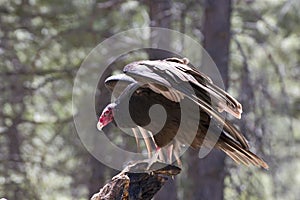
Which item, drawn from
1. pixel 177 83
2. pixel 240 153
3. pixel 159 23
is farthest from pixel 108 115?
pixel 159 23

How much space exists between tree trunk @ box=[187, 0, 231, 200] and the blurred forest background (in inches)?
0.5

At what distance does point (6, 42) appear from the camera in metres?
9.52

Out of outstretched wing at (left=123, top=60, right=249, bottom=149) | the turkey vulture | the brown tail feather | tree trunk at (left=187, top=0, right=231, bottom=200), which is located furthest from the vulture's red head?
tree trunk at (left=187, top=0, right=231, bottom=200)

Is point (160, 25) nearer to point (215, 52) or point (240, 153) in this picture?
point (215, 52)

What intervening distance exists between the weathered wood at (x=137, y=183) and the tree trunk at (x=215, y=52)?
389 centimetres

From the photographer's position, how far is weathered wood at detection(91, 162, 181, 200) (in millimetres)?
4148

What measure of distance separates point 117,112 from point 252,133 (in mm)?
3645

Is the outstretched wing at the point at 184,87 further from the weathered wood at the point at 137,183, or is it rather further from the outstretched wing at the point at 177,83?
the weathered wood at the point at 137,183

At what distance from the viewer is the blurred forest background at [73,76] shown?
851 cm

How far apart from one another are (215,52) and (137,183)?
425 centimetres

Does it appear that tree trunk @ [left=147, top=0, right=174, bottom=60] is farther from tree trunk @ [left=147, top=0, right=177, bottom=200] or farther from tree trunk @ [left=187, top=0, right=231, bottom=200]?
tree trunk @ [left=187, top=0, right=231, bottom=200]

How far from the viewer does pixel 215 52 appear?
8328 mm

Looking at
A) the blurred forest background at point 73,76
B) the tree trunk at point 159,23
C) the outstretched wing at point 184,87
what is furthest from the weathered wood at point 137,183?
the blurred forest background at point 73,76

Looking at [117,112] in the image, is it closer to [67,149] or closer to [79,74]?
[79,74]
